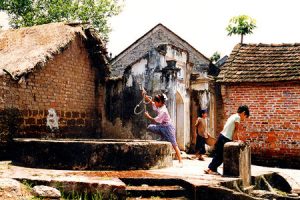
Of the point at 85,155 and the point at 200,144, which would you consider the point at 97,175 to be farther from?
the point at 200,144

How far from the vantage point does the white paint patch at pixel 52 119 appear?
11536 millimetres

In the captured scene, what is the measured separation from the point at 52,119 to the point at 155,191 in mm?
5708

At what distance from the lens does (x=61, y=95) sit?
12242mm

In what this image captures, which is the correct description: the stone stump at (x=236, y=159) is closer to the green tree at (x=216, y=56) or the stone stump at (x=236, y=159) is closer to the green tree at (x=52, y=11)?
the green tree at (x=52, y=11)

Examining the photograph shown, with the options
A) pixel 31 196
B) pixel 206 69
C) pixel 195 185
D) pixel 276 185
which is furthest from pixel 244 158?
pixel 206 69

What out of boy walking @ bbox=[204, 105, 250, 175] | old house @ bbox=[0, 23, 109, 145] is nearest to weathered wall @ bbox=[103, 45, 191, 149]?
old house @ bbox=[0, 23, 109, 145]

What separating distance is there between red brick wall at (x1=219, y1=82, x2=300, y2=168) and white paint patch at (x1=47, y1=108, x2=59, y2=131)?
6915mm

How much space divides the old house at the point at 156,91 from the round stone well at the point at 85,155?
343 cm

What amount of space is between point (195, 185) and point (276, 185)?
15.5 ft

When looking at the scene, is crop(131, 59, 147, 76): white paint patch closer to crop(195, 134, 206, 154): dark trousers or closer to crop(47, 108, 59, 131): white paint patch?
crop(195, 134, 206, 154): dark trousers

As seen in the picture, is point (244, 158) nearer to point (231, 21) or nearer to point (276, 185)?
point (276, 185)

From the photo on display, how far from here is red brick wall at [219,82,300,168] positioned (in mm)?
13609

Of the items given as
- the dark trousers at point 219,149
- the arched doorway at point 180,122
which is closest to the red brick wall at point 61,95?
the arched doorway at point 180,122

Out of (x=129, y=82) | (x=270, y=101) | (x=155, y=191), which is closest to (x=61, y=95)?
(x=129, y=82)
